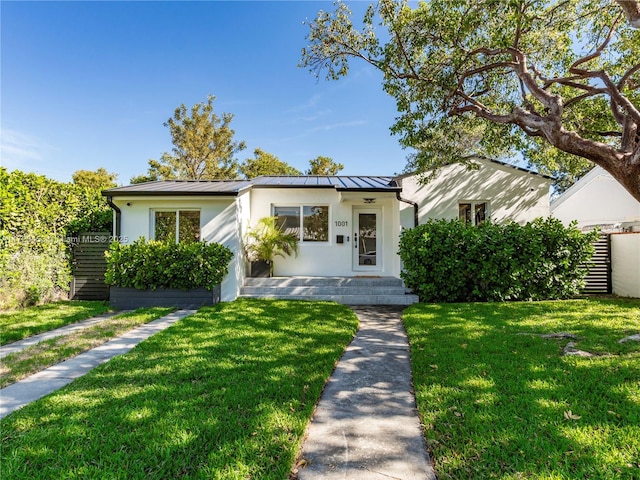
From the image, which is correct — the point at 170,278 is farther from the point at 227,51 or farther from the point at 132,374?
the point at 227,51

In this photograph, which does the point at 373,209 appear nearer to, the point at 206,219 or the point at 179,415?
the point at 206,219

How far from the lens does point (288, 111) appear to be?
1941 cm

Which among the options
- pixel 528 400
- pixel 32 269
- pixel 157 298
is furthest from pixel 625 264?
pixel 32 269

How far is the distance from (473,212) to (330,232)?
597 centimetres

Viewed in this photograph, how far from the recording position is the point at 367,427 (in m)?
2.94

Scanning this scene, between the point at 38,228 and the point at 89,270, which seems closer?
the point at 38,228

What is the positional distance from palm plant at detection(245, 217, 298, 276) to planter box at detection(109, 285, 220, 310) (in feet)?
8.89

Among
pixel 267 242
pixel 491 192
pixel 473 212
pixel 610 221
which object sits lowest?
pixel 267 242

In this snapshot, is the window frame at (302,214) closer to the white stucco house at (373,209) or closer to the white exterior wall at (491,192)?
the white stucco house at (373,209)

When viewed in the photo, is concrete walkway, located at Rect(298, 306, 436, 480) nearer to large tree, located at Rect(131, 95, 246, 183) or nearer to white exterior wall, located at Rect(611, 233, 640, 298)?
white exterior wall, located at Rect(611, 233, 640, 298)

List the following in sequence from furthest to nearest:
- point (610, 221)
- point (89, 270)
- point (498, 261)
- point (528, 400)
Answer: point (610, 221) → point (89, 270) → point (498, 261) → point (528, 400)

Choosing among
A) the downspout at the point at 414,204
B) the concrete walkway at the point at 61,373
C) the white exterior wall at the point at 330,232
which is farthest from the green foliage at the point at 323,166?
the concrete walkway at the point at 61,373

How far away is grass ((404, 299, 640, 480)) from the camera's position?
7.63 feet

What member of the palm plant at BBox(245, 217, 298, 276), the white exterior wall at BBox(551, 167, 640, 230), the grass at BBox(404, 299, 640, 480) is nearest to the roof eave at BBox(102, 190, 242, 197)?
the palm plant at BBox(245, 217, 298, 276)
